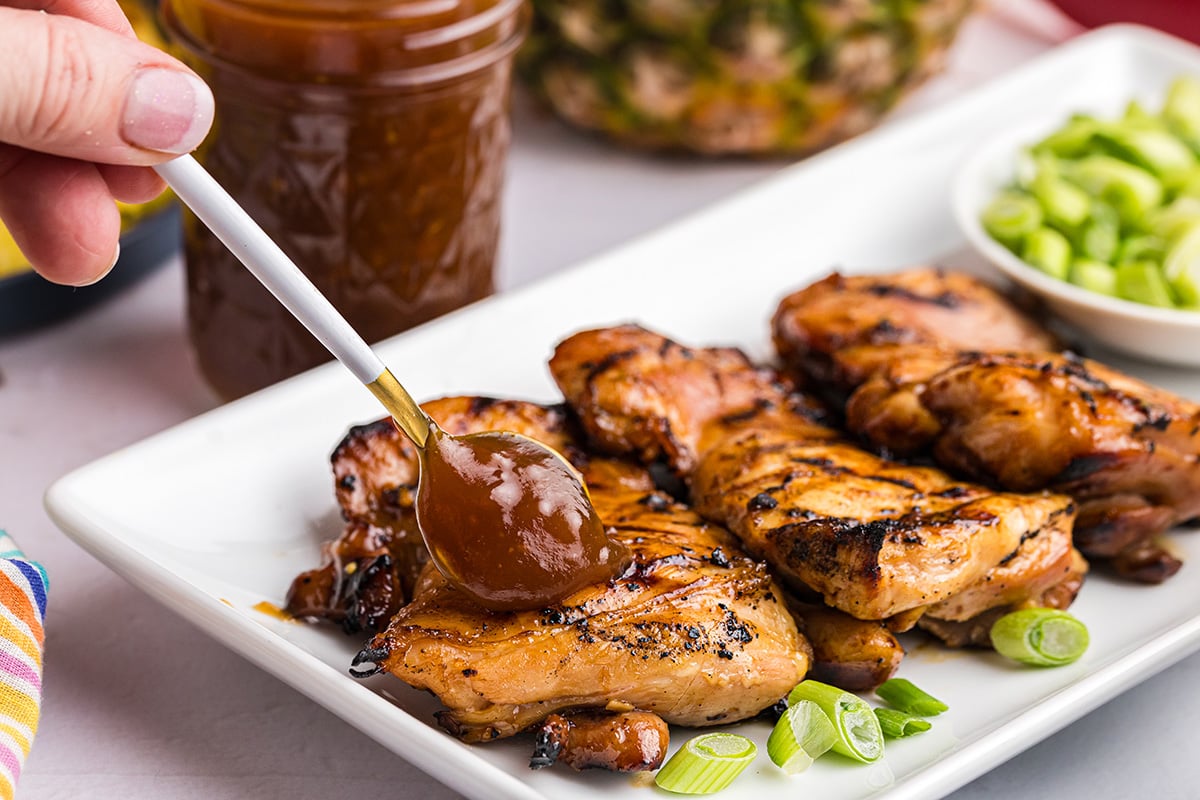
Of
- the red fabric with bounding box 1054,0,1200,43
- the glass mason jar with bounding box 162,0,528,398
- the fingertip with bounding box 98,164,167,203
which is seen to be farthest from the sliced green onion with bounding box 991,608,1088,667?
the red fabric with bounding box 1054,0,1200,43

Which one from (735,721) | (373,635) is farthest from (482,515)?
(735,721)

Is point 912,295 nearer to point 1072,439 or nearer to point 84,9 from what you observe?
point 1072,439

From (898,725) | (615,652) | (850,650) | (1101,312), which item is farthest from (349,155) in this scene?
(1101,312)

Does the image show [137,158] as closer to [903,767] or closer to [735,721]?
[735,721]

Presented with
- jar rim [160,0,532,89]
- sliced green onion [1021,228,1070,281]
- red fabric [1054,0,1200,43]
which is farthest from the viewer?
red fabric [1054,0,1200,43]

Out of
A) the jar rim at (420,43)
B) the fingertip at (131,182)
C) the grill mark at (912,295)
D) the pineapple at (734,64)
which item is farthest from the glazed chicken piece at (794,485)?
the pineapple at (734,64)

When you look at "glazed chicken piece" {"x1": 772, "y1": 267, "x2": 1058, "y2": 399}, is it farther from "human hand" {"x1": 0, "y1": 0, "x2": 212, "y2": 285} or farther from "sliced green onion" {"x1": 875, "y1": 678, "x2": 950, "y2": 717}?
"human hand" {"x1": 0, "y1": 0, "x2": 212, "y2": 285}
